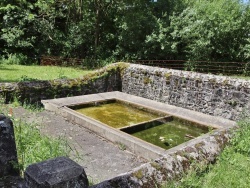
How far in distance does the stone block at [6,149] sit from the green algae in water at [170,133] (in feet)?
13.1

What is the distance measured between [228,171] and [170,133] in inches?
101

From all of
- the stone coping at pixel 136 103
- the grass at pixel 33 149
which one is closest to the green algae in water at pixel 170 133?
the stone coping at pixel 136 103

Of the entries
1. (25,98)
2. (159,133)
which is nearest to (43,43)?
(25,98)

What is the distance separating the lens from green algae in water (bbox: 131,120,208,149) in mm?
6410

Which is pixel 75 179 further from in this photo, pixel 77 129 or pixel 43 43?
pixel 43 43

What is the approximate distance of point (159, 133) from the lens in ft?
22.6

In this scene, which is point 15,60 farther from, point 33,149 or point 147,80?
point 33,149

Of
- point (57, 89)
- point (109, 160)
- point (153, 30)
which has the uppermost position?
point (153, 30)

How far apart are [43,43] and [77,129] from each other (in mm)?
13238

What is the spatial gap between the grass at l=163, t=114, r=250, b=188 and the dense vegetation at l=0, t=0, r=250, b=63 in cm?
1151

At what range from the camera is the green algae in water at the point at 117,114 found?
7.45 m

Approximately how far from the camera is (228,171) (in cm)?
441

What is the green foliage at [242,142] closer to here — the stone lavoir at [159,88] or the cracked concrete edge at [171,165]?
the cracked concrete edge at [171,165]

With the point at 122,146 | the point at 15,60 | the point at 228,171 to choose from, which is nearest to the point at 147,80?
the point at 122,146
